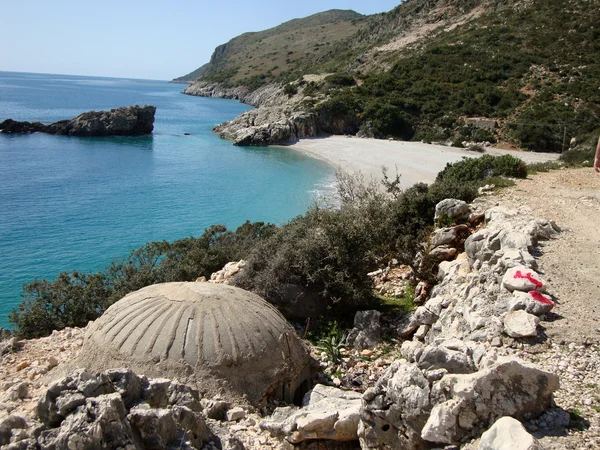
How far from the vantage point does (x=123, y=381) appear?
6426 mm

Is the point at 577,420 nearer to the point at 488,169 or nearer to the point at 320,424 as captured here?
the point at 320,424

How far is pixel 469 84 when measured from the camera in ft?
206

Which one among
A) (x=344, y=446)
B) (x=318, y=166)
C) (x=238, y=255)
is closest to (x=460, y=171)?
(x=238, y=255)

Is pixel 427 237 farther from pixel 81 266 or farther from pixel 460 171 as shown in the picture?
pixel 81 266

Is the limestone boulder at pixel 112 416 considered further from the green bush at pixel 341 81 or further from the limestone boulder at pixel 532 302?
the green bush at pixel 341 81

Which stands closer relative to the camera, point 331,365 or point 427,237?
point 331,365

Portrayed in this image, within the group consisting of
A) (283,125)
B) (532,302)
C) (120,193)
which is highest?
(283,125)

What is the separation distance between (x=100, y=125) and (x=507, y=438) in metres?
82.0

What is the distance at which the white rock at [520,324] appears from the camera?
27.3 feet

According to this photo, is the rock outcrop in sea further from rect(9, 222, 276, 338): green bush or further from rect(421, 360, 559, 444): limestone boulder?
rect(421, 360, 559, 444): limestone boulder

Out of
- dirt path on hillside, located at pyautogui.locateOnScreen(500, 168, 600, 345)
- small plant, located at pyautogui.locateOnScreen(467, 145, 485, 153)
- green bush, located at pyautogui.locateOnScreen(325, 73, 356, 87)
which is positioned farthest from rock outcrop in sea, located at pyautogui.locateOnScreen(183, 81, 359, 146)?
dirt path on hillside, located at pyautogui.locateOnScreen(500, 168, 600, 345)

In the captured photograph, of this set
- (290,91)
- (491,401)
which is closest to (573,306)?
(491,401)

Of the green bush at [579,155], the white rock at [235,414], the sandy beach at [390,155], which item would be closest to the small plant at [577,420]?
the white rock at [235,414]

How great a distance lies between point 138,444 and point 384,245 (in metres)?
12.6
